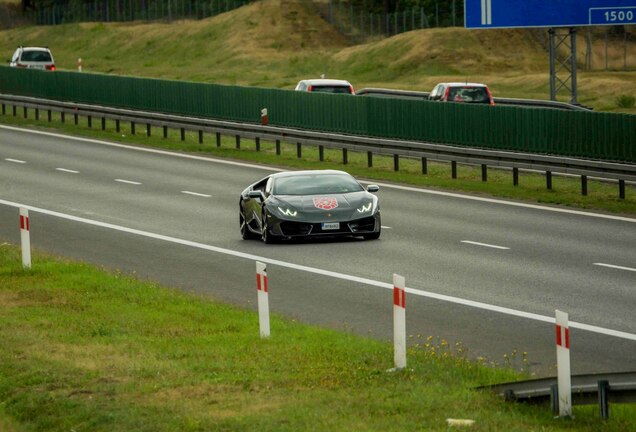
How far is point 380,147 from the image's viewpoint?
3812cm

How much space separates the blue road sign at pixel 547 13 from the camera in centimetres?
4000

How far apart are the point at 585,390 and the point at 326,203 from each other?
13.7m

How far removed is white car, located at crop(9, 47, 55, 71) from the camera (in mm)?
71812

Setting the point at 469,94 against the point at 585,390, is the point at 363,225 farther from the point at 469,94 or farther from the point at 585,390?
the point at 469,94

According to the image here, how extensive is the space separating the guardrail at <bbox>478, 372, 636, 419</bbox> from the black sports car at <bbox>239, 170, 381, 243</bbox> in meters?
12.6

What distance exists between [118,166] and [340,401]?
28.2 m

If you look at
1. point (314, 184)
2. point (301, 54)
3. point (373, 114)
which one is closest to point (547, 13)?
point (373, 114)

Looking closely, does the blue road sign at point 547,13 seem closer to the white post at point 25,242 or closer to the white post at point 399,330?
the white post at point 25,242

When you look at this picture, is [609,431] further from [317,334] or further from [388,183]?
[388,183]

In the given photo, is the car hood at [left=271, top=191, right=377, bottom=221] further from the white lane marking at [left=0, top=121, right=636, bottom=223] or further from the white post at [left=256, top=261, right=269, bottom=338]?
the white post at [left=256, top=261, right=269, bottom=338]

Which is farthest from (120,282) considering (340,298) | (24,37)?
(24,37)

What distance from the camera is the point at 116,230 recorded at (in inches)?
1072

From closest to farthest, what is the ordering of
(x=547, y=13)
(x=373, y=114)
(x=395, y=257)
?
1. (x=395, y=257)
2. (x=373, y=114)
3. (x=547, y=13)

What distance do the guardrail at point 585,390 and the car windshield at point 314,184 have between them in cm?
1338
